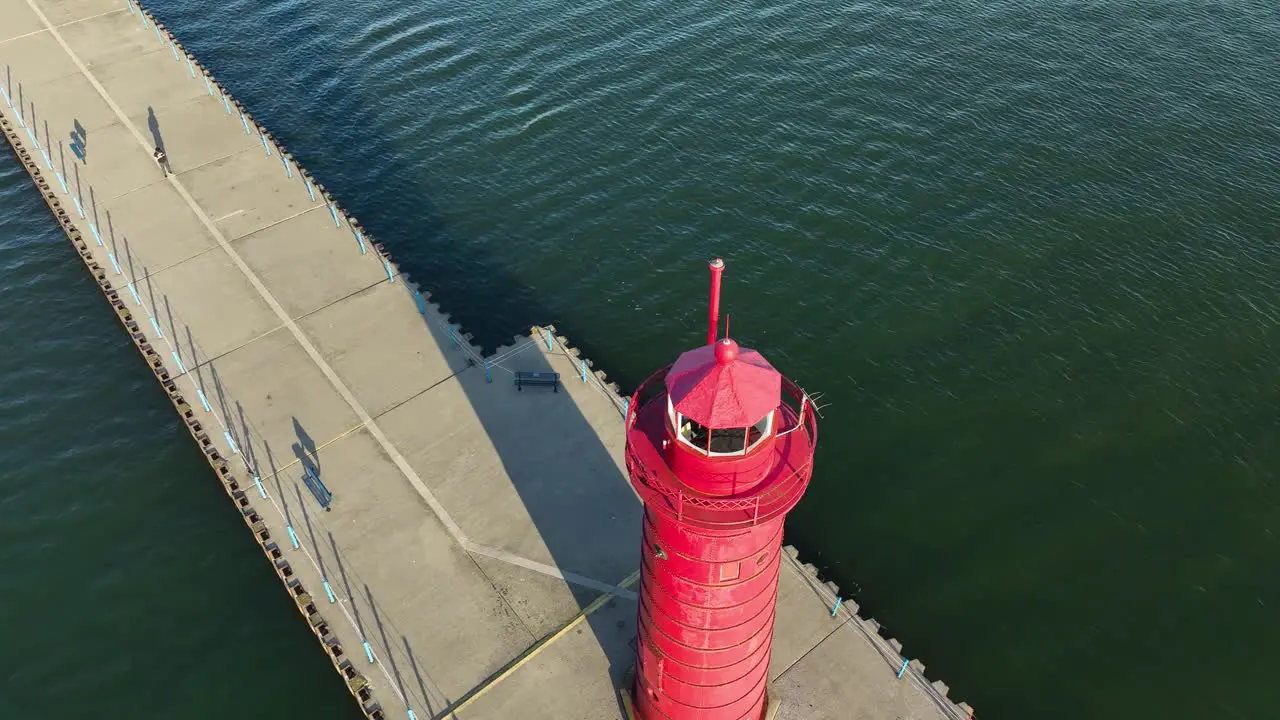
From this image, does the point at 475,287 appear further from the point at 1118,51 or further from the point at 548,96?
the point at 1118,51

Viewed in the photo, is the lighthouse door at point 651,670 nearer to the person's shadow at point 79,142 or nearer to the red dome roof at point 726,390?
the red dome roof at point 726,390

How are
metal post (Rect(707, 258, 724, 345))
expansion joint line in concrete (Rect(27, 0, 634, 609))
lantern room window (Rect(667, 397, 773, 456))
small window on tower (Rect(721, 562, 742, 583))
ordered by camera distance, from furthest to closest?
expansion joint line in concrete (Rect(27, 0, 634, 609)) → small window on tower (Rect(721, 562, 742, 583)) → lantern room window (Rect(667, 397, 773, 456)) → metal post (Rect(707, 258, 724, 345))

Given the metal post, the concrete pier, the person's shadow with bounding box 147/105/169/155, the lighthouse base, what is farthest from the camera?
the person's shadow with bounding box 147/105/169/155

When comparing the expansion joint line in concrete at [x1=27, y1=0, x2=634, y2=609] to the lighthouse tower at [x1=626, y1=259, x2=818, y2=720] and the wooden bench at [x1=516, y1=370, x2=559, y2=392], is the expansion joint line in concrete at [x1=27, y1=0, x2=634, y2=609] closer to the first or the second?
the wooden bench at [x1=516, y1=370, x2=559, y2=392]

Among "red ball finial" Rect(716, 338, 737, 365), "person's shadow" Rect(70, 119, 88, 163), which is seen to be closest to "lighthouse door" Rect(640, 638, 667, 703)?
"red ball finial" Rect(716, 338, 737, 365)

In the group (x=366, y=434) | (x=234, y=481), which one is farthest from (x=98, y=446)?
(x=366, y=434)

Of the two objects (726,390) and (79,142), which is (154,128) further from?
(726,390)

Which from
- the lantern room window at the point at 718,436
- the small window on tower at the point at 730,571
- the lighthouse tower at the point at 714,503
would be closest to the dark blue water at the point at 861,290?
the lighthouse tower at the point at 714,503
